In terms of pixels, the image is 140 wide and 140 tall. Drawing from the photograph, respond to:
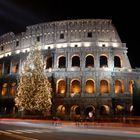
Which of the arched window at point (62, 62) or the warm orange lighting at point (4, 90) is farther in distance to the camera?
the warm orange lighting at point (4, 90)

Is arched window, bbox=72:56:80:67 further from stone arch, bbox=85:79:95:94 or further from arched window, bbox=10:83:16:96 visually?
arched window, bbox=10:83:16:96

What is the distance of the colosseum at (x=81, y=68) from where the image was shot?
49625 mm

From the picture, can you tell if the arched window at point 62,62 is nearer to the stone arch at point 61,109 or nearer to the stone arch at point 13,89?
the stone arch at point 61,109

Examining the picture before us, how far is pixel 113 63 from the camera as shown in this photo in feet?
169

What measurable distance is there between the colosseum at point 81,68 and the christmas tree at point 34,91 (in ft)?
19.5

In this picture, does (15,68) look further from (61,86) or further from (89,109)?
(89,109)

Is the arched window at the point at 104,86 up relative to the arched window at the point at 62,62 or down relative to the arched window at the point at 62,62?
down

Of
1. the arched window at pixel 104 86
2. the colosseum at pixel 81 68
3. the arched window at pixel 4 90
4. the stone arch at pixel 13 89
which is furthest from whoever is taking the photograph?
the arched window at pixel 4 90

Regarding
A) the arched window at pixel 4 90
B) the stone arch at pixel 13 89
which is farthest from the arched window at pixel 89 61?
the arched window at pixel 4 90

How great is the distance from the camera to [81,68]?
51.5 meters

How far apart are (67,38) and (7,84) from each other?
685 inches

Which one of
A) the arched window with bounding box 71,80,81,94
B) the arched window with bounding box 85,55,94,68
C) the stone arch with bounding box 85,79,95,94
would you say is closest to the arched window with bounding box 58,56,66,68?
the arched window with bounding box 71,80,81,94

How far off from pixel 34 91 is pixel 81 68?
12.7 m

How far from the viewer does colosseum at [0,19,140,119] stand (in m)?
49.6
